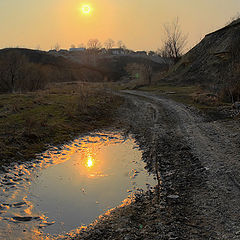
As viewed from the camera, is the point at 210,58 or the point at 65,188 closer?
the point at 65,188

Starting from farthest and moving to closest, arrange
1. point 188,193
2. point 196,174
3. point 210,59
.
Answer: point 210,59
point 196,174
point 188,193

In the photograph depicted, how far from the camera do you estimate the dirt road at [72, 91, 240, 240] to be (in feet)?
14.4

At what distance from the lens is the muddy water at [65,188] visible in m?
4.92

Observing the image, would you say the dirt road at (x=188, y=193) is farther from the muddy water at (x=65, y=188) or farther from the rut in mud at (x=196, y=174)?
the muddy water at (x=65, y=188)

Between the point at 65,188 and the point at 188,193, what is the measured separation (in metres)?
2.81

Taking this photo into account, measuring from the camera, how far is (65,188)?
6.38 metres

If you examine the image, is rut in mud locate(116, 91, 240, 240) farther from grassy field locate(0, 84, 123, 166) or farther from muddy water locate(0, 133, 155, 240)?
grassy field locate(0, 84, 123, 166)

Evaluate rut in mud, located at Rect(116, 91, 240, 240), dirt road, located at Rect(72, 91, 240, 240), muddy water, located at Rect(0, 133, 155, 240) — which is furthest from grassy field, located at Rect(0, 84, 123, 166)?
dirt road, located at Rect(72, 91, 240, 240)

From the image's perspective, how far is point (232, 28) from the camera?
1421 inches

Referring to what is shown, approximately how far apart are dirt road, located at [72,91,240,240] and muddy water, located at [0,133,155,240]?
1.60 feet

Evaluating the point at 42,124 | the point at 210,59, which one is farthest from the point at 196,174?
the point at 210,59

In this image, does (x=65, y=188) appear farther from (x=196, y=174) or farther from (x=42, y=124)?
(x=42, y=124)

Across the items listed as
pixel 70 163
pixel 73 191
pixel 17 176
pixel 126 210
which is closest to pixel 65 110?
pixel 70 163

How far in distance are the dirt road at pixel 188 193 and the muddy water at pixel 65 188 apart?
486mm
